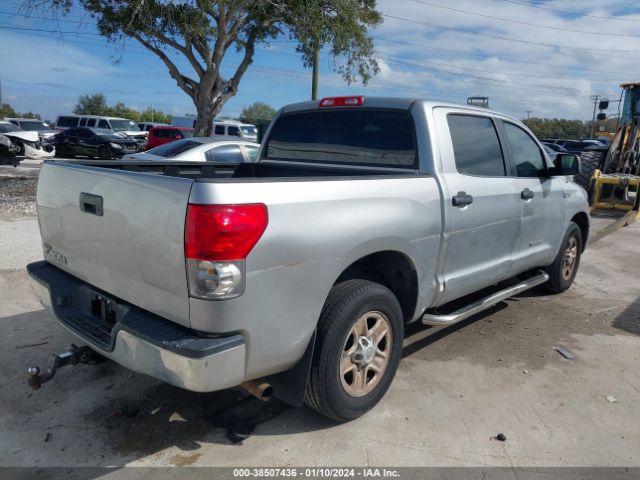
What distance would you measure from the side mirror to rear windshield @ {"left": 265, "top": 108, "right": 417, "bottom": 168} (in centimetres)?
193

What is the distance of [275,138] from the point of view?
4.73 metres

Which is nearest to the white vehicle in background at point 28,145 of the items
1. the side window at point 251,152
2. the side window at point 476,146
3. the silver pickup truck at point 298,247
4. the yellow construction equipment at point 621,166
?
the side window at point 251,152

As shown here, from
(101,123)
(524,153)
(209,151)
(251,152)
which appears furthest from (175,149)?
(101,123)

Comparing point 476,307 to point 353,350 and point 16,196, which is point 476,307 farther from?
point 16,196

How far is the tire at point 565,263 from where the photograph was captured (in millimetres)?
5738

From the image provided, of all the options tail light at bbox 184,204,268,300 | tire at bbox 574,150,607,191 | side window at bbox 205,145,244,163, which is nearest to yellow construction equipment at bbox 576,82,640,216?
tire at bbox 574,150,607,191

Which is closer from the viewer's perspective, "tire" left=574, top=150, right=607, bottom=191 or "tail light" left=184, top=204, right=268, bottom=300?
"tail light" left=184, top=204, right=268, bottom=300

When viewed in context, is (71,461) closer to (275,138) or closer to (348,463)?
(348,463)

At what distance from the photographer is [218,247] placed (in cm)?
238

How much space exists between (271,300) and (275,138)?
8.13 ft

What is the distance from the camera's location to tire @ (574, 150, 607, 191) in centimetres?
1308

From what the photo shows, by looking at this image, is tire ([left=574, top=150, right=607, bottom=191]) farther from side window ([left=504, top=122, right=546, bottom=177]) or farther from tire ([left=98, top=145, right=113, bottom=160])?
tire ([left=98, top=145, right=113, bottom=160])


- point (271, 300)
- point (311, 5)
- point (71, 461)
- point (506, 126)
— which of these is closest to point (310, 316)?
point (271, 300)

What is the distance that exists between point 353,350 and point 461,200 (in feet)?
4.45
